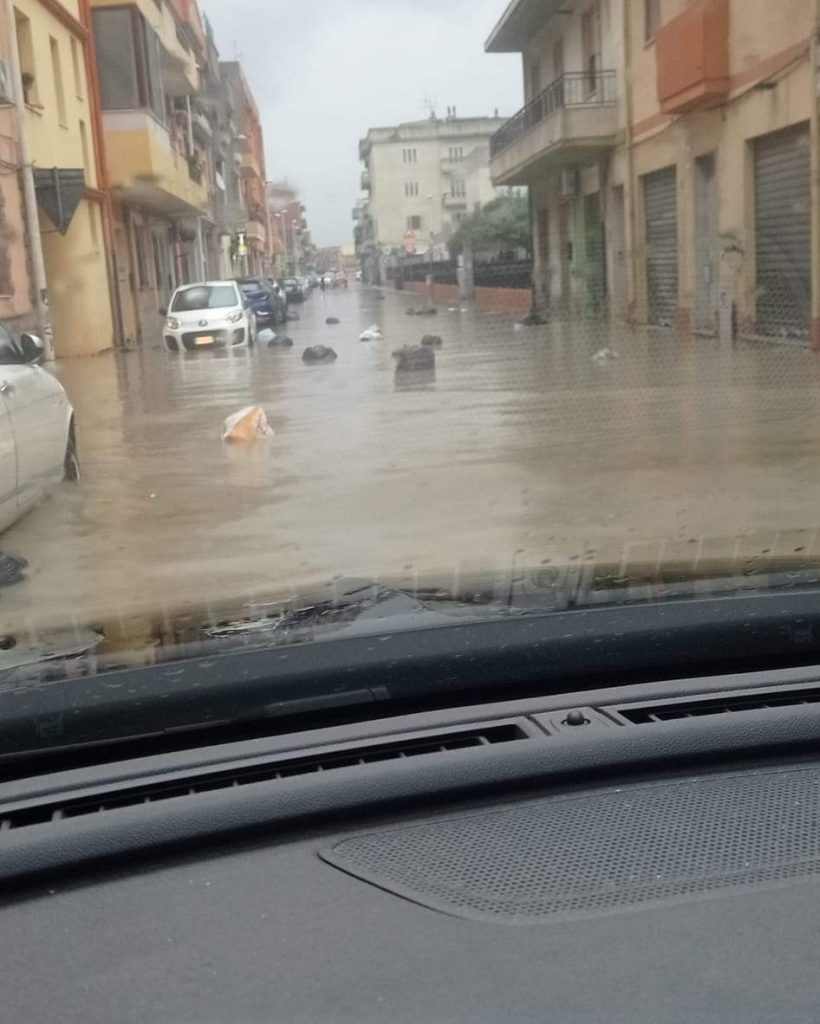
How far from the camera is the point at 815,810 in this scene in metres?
2.09

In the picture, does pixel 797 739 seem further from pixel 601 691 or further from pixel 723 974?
pixel 723 974

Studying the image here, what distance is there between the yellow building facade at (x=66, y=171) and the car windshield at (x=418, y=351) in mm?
88

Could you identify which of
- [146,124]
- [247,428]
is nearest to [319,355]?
[146,124]

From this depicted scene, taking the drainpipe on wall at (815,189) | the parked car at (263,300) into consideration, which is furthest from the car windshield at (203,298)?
the drainpipe on wall at (815,189)

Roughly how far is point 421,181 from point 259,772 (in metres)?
20.3

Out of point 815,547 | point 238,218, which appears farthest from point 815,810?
point 238,218

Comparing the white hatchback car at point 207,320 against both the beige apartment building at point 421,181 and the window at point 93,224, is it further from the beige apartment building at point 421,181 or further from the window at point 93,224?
the window at point 93,224

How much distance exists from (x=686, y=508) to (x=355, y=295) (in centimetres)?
3239

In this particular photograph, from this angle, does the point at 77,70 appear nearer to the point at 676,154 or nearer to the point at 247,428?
the point at 676,154

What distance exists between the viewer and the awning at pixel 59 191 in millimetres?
22141

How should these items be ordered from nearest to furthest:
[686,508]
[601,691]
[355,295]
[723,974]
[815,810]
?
[723,974], [815,810], [601,691], [686,508], [355,295]

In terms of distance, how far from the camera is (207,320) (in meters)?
24.9

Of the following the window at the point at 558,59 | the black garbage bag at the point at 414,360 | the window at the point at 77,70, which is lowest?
the black garbage bag at the point at 414,360

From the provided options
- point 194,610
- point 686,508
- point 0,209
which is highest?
Answer: point 0,209
